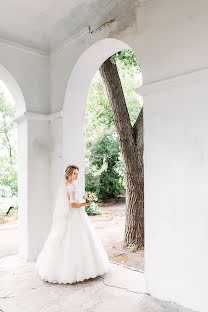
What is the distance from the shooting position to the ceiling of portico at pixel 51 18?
382cm

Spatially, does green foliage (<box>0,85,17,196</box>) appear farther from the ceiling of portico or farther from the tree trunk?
the ceiling of portico

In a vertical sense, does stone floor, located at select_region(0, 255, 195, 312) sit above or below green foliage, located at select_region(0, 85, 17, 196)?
below

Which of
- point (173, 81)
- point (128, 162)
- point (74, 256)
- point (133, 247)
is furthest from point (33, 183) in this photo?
point (173, 81)

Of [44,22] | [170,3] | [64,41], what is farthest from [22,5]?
[170,3]

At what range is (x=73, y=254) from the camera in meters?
3.73

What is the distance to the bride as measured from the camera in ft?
12.1

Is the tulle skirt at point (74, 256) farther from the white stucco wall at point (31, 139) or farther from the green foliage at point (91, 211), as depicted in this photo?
the green foliage at point (91, 211)

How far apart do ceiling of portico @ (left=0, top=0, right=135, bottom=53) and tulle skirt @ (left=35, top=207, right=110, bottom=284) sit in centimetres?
292

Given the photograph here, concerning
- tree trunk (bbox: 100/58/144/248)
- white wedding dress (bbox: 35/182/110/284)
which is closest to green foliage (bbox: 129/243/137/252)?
tree trunk (bbox: 100/58/144/248)

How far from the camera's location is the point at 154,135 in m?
3.35

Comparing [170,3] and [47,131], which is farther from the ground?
[170,3]

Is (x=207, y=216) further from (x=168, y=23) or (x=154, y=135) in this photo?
(x=168, y=23)

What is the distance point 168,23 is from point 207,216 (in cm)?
225

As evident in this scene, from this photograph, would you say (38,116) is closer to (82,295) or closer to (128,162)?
(128,162)
